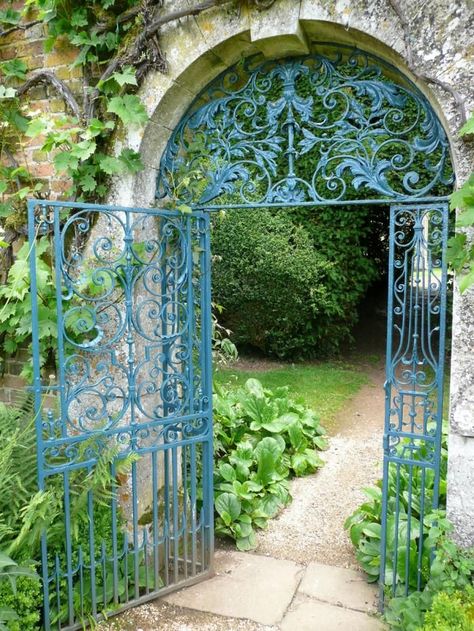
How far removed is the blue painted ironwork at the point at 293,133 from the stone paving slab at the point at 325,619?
230 cm

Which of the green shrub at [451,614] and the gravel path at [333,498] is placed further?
the gravel path at [333,498]

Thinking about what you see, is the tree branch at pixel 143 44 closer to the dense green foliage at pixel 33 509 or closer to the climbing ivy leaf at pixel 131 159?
the climbing ivy leaf at pixel 131 159

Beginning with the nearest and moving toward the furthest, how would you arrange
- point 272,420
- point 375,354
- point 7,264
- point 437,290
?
point 437,290 → point 7,264 → point 272,420 → point 375,354

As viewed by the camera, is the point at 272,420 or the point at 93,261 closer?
the point at 93,261

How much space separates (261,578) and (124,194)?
8.31 ft

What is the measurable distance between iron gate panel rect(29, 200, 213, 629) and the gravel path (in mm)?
797

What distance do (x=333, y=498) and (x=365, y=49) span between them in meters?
3.58

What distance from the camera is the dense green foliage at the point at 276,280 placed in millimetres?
8578

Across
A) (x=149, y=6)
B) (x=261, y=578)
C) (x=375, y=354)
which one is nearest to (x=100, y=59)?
(x=149, y=6)

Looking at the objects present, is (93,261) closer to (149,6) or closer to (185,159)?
(185,159)

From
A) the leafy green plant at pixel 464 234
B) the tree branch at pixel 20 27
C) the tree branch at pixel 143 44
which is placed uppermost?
the tree branch at pixel 20 27

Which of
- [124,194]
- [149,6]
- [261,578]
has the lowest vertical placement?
[261,578]

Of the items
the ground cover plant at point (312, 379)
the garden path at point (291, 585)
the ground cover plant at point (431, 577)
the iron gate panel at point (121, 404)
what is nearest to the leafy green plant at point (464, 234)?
the ground cover plant at point (431, 577)

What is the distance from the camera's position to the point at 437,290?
3037 millimetres
